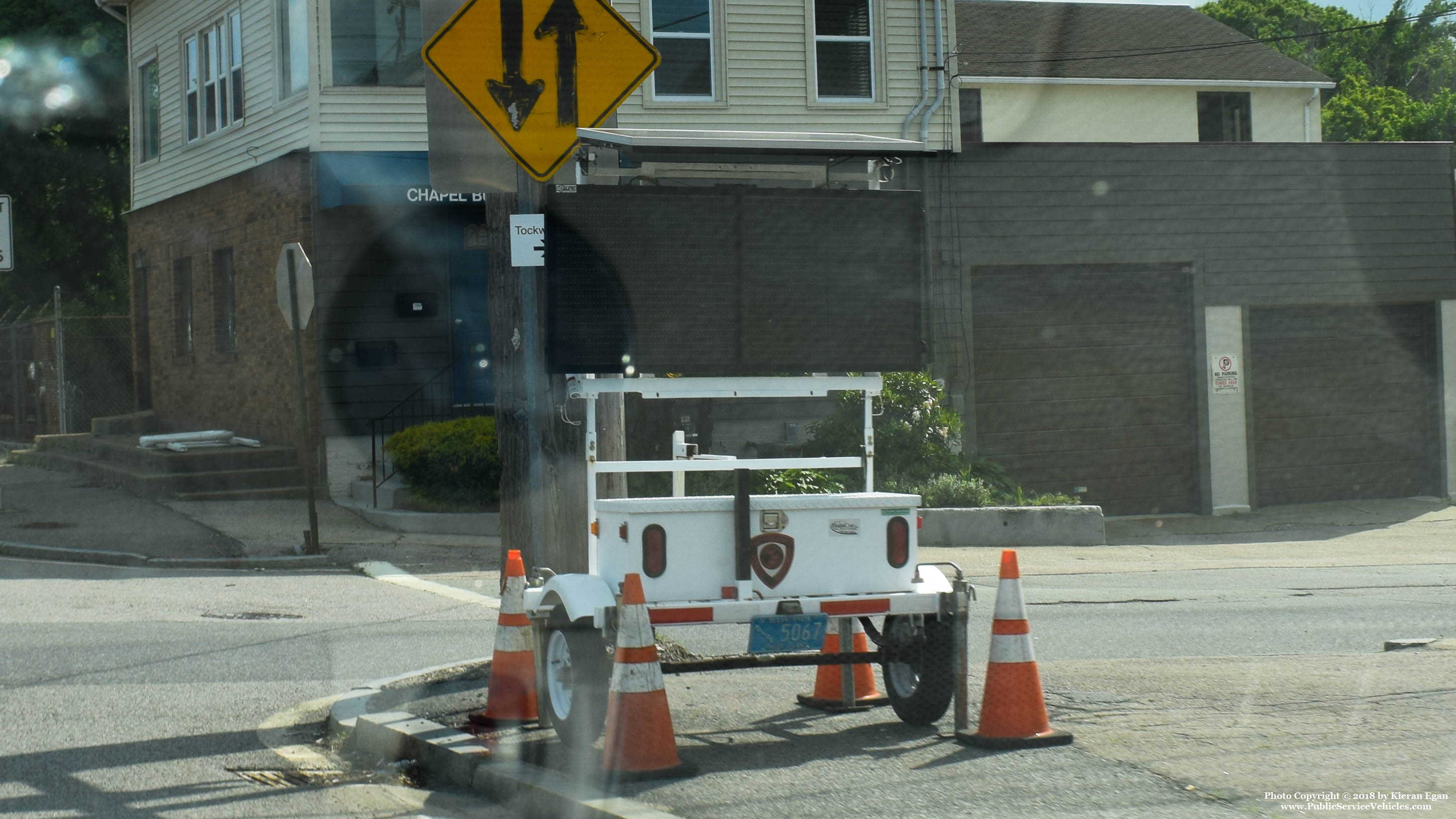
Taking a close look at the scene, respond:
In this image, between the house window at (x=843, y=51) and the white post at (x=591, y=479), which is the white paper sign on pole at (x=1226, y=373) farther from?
the white post at (x=591, y=479)

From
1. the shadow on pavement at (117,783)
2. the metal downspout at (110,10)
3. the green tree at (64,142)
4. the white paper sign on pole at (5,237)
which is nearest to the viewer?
the shadow on pavement at (117,783)

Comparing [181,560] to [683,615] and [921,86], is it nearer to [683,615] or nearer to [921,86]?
[683,615]

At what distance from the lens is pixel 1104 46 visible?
2998 cm

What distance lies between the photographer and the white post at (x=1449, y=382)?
20031 millimetres

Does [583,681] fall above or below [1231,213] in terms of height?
below

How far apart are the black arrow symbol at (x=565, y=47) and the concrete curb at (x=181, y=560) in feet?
24.8

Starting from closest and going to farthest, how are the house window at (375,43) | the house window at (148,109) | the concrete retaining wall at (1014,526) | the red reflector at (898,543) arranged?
the red reflector at (898,543) → the concrete retaining wall at (1014,526) → the house window at (375,43) → the house window at (148,109)

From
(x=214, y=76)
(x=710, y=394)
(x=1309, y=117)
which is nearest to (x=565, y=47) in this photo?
(x=710, y=394)

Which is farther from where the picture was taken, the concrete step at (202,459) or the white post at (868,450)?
the concrete step at (202,459)

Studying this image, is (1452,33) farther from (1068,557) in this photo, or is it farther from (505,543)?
(505,543)

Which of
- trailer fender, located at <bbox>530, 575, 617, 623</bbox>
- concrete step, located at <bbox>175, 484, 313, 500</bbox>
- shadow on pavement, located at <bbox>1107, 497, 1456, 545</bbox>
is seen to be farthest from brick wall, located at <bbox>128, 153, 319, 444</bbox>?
trailer fender, located at <bbox>530, 575, 617, 623</bbox>

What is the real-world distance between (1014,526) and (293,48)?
11.1 metres

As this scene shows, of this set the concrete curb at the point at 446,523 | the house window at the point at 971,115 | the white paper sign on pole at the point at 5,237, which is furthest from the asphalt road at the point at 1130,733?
the house window at the point at 971,115

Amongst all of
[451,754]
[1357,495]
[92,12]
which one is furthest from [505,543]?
[92,12]
